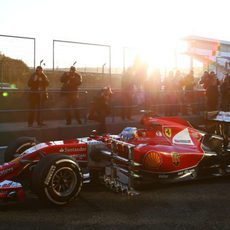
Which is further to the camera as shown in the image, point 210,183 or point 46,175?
point 210,183

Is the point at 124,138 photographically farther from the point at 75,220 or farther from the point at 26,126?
the point at 26,126

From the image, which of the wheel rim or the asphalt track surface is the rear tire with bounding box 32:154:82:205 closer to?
the wheel rim

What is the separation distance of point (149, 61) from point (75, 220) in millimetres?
9298

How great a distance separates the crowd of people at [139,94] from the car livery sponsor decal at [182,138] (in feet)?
13.8

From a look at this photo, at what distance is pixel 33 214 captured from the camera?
15.9 feet

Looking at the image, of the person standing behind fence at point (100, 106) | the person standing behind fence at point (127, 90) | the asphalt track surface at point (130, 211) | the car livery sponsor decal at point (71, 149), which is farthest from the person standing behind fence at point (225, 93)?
the car livery sponsor decal at point (71, 149)

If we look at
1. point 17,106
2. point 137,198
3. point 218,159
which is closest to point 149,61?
point 17,106

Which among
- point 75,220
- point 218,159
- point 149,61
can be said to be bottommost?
point 75,220

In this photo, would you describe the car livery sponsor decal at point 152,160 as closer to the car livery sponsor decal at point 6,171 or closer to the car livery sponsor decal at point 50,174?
the car livery sponsor decal at point 50,174

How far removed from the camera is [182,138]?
6566 mm

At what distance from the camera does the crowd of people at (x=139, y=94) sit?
10.9m

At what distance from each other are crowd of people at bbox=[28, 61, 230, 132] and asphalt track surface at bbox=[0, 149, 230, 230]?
16.4 feet

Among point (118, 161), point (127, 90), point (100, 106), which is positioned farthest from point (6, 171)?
point (127, 90)

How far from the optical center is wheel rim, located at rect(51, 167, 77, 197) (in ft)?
17.1
